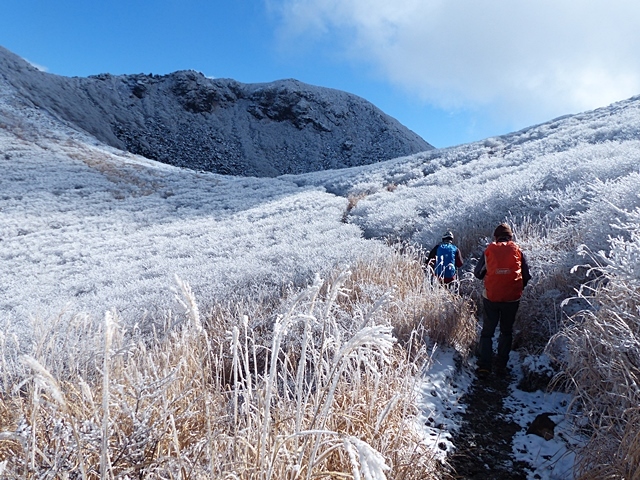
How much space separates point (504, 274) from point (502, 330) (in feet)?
2.30

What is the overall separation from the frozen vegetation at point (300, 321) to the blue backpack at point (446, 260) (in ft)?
0.93

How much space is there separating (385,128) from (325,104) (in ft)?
43.6

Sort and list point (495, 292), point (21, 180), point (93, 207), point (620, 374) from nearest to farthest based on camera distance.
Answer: point (620, 374) < point (495, 292) < point (93, 207) < point (21, 180)

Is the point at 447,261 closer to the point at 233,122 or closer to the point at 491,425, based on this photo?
the point at 491,425

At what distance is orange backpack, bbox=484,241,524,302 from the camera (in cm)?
504

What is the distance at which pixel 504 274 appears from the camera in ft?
16.6

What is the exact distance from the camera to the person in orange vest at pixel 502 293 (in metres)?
4.92

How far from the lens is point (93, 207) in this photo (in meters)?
20.3

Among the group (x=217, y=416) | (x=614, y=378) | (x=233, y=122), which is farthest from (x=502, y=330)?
(x=233, y=122)

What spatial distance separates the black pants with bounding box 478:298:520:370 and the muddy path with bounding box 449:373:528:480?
0.42 meters

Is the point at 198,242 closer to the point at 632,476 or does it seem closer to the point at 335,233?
the point at 335,233

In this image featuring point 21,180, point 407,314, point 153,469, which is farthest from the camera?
point 21,180

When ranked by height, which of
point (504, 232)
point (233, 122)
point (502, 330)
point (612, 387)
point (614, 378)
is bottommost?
point (502, 330)

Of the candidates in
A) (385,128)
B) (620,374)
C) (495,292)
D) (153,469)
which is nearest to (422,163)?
(495,292)
